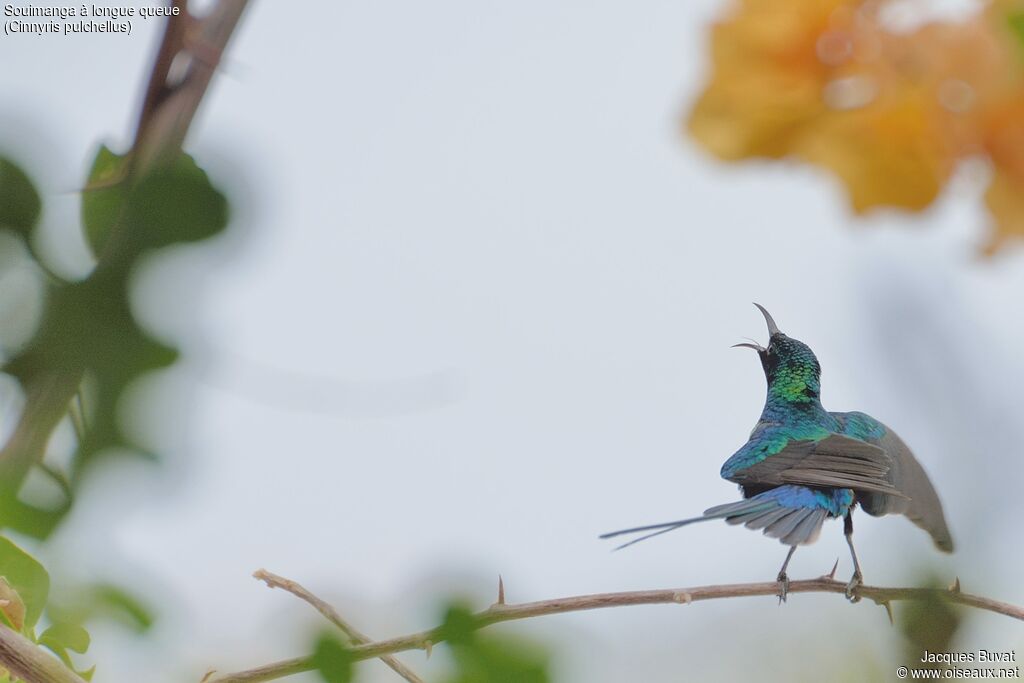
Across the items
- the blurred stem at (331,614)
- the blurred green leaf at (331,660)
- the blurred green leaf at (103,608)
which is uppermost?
the blurred green leaf at (331,660)

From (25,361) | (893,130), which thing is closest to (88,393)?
(25,361)

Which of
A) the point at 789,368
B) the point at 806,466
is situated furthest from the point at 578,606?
the point at 789,368

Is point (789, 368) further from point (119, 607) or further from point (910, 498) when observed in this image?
point (119, 607)

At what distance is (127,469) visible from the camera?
1.15 ft

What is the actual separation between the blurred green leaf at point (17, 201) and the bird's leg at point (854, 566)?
1.33 feet

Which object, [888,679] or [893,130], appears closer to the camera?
[893,130]

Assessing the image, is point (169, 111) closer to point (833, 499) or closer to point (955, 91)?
point (955, 91)

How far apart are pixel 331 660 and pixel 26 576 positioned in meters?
0.16

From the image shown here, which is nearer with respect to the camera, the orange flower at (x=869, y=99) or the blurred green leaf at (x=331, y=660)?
the orange flower at (x=869, y=99)

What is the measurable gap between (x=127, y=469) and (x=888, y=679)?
26 cm

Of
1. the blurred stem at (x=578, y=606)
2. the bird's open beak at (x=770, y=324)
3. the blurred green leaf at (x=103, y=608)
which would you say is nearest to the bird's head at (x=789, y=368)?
the bird's open beak at (x=770, y=324)

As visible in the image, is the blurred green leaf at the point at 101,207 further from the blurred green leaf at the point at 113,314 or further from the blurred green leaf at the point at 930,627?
the blurred green leaf at the point at 930,627

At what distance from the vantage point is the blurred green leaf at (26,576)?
40cm

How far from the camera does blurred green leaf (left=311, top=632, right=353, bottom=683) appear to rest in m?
0.33
